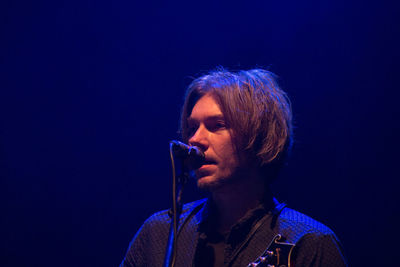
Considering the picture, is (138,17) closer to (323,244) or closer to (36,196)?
(36,196)

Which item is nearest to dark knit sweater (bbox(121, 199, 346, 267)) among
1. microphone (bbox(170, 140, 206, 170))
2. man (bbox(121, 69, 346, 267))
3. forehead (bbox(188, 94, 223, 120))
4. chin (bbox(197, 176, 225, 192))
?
A: man (bbox(121, 69, 346, 267))

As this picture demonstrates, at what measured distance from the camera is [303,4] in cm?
204

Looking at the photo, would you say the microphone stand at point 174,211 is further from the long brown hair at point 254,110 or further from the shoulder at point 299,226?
the shoulder at point 299,226

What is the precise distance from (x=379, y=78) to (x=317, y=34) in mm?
496

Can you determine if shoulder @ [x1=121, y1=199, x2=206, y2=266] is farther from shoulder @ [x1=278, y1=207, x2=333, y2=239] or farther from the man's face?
shoulder @ [x1=278, y1=207, x2=333, y2=239]

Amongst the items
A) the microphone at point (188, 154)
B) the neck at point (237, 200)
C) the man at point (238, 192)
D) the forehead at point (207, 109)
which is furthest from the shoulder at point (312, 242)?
the forehead at point (207, 109)

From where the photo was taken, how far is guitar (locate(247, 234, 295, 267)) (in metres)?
1.06

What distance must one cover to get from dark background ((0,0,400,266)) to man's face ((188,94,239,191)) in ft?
2.33

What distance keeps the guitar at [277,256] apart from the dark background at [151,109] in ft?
2.59

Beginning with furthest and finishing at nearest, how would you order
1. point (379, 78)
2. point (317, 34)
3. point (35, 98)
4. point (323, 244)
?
1. point (35, 98)
2. point (317, 34)
3. point (379, 78)
4. point (323, 244)

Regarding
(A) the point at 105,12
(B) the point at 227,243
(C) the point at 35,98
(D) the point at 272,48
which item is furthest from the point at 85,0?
(B) the point at 227,243

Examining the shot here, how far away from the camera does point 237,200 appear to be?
1.42m

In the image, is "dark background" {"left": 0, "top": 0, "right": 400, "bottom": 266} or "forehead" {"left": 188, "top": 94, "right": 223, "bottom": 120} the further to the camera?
"dark background" {"left": 0, "top": 0, "right": 400, "bottom": 266}

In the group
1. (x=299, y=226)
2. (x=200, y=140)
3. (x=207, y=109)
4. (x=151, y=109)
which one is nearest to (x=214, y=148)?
(x=200, y=140)
